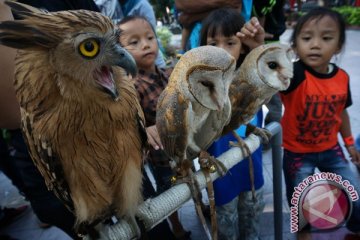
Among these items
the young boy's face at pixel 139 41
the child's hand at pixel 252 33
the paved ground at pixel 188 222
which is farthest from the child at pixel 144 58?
the paved ground at pixel 188 222

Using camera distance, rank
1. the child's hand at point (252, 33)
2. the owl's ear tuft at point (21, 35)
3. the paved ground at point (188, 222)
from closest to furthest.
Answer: the owl's ear tuft at point (21, 35) → the child's hand at point (252, 33) → the paved ground at point (188, 222)

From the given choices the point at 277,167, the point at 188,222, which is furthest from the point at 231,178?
the point at 188,222

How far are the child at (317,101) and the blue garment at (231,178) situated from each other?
24cm

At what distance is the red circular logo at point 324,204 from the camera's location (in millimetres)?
1170

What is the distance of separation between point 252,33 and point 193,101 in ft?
1.66

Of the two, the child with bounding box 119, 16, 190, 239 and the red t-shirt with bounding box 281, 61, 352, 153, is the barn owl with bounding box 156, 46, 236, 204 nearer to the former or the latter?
the child with bounding box 119, 16, 190, 239

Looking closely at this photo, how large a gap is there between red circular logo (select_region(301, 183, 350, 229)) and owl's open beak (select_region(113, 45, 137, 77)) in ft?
3.04

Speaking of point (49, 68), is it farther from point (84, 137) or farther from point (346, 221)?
point (346, 221)

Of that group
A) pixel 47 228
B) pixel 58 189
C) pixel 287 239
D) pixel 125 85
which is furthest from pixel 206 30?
pixel 47 228

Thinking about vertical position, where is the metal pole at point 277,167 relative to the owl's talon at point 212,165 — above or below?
below

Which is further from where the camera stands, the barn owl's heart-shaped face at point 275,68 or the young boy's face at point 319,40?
the young boy's face at point 319,40

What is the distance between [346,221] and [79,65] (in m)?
1.45

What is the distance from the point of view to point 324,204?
119 cm

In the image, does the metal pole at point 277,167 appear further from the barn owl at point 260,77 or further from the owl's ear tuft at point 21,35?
the owl's ear tuft at point 21,35
